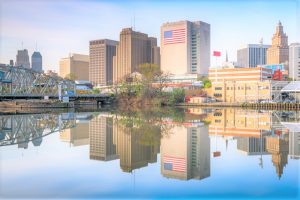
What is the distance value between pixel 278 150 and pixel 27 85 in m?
36.3

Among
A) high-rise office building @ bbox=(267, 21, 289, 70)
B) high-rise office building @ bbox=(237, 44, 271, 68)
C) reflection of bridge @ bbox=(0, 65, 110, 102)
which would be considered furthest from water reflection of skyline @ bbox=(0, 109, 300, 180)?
high-rise office building @ bbox=(237, 44, 271, 68)

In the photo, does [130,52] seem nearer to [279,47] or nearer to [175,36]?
[175,36]

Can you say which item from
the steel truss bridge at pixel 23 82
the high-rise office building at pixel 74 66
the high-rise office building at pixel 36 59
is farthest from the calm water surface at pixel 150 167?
the high-rise office building at pixel 74 66

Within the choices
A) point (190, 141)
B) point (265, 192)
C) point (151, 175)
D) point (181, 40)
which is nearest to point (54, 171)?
point (151, 175)

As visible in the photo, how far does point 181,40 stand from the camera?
3191 inches

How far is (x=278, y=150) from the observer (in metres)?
9.24

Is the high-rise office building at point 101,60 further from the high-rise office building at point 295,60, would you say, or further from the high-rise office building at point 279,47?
the high-rise office building at point 295,60

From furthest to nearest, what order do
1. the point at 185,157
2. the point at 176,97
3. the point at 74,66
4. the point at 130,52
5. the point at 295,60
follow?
the point at 74,66, the point at 130,52, the point at 295,60, the point at 176,97, the point at 185,157

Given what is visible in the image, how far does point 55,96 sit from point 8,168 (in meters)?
34.0

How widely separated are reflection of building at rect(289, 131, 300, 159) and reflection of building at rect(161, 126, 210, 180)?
196cm

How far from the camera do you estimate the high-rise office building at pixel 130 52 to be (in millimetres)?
81125

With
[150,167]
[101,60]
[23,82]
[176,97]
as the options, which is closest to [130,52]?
[101,60]

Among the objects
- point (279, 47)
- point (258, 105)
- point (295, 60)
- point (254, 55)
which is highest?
point (254, 55)

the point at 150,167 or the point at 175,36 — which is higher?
the point at 175,36
